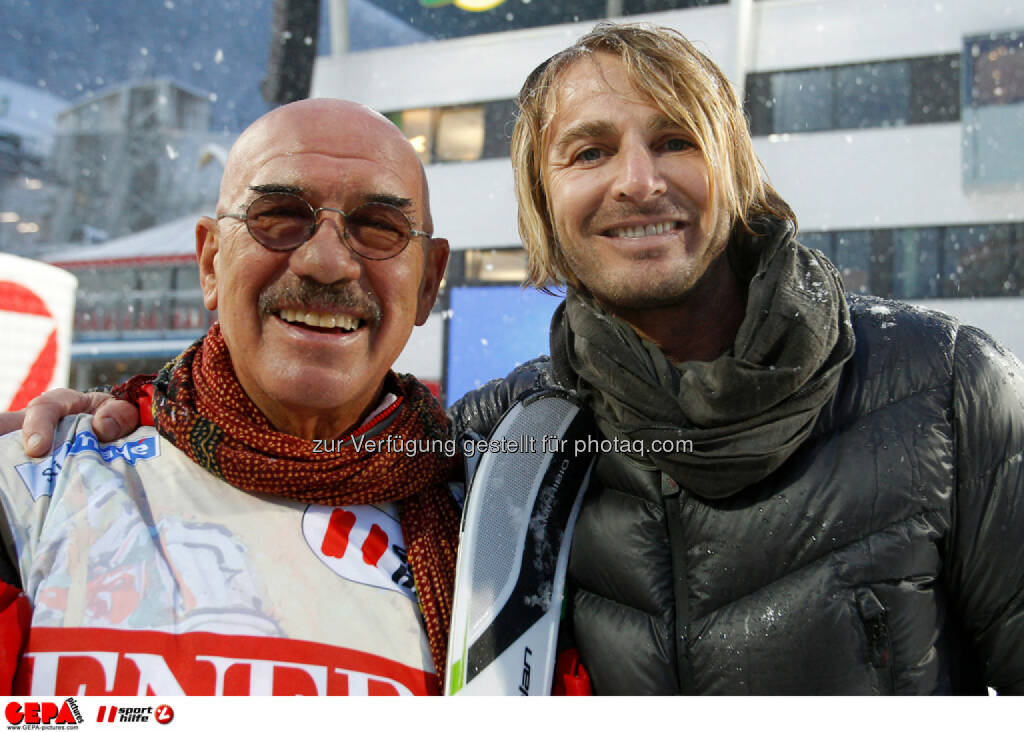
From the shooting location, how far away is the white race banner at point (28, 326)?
9.40ft

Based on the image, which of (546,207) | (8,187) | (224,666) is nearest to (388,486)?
(224,666)

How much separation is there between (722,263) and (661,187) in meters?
0.21

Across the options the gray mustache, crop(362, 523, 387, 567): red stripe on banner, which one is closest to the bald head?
the gray mustache

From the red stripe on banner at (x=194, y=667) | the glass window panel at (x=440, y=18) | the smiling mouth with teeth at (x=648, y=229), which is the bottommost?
the red stripe on banner at (x=194, y=667)

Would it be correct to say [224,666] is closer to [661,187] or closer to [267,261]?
[267,261]

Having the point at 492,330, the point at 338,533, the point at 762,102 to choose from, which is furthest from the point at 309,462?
the point at 762,102

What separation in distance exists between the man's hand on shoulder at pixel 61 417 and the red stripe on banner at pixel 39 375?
1.98 m

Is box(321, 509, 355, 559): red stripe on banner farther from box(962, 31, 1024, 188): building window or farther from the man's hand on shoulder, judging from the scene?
box(962, 31, 1024, 188): building window

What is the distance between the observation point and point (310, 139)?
122 centimetres

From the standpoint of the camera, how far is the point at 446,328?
2479mm

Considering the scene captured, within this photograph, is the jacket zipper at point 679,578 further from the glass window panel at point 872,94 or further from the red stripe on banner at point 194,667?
the glass window panel at point 872,94

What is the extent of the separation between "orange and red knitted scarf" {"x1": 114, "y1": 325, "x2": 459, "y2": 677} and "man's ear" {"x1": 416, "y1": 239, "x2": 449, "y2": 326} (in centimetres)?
23

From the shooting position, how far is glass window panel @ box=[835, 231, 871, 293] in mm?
5945
